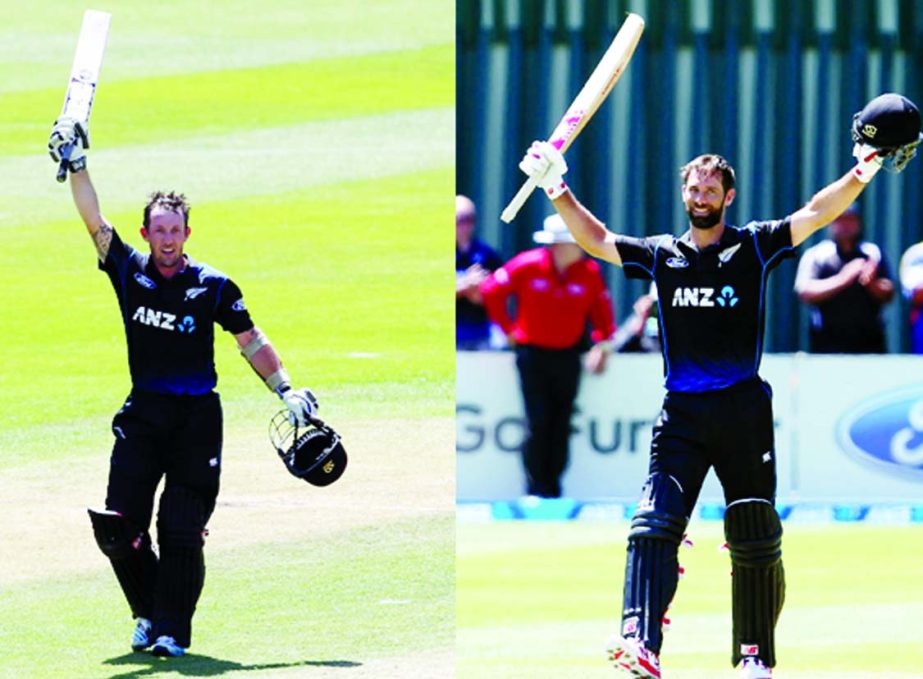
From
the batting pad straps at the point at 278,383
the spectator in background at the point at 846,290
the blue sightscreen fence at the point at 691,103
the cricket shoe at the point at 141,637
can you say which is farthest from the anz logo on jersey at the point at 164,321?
the blue sightscreen fence at the point at 691,103

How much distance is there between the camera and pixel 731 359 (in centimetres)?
693

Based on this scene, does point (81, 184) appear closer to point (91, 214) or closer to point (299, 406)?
point (91, 214)

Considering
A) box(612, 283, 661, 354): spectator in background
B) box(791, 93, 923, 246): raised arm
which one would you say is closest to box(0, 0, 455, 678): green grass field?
box(612, 283, 661, 354): spectator in background

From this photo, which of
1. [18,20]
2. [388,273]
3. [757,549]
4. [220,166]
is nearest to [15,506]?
[757,549]

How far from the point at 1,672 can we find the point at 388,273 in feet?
37.5

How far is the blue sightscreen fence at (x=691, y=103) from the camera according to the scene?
51.5ft

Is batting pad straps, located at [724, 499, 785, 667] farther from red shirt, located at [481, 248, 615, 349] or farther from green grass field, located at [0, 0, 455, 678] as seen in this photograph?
red shirt, located at [481, 248, 615, 349]

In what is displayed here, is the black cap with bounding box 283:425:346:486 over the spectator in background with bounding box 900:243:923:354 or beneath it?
beneath

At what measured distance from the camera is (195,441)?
7785 millimetres

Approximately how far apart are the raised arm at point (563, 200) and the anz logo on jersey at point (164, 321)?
1470mm

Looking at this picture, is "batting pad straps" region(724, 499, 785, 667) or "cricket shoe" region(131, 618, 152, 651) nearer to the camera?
"batting pad straps" region(724, 499, 785, 667)

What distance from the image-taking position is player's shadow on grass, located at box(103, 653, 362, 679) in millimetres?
7199

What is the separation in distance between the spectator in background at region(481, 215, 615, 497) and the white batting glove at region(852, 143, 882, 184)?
491 centimetres

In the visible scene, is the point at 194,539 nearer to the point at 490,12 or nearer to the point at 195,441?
the point at 195,441
